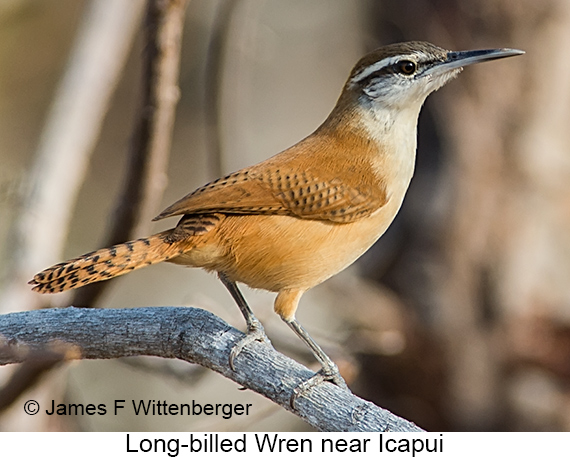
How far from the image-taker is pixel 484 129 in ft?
16.9

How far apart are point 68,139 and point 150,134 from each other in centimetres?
103

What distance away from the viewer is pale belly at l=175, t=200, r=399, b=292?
3129mm

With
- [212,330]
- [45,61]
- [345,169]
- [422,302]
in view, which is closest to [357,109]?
[345,169]

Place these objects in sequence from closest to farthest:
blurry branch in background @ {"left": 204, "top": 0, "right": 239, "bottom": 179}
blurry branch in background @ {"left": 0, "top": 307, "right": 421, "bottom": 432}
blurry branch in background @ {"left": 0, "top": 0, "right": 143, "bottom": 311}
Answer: blurry branch in background @ {"left": 0, "top": 307, "right": 421, "bottom": 432} < blurry branch in background @ {"left": 0, "top": 0, "right": 143, "bottom": 311} < blurry branch in background @ {"left": 204, "top": 0, "right": 239, "bottom": 179}

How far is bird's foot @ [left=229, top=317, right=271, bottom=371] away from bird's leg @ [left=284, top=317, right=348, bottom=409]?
0.25m

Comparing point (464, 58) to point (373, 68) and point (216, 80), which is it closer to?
point (373, 68)

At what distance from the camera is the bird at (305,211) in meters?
3.00

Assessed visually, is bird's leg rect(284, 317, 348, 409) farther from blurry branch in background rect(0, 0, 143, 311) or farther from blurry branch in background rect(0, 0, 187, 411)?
blurry branch in background rect(0, 0, 143, 311)

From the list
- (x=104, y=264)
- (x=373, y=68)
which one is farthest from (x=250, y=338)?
(x=373, y=68)

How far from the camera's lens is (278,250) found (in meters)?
3.13

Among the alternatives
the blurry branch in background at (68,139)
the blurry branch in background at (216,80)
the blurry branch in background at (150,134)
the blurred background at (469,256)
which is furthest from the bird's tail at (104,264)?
the blurred background at (469,256)

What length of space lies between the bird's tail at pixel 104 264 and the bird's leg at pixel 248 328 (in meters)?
0.41

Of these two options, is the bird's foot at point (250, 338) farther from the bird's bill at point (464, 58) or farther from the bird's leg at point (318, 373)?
the bird's bill at point (464, 58)

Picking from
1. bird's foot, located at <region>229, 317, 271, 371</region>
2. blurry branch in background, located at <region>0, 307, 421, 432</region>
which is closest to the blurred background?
bird's foot, located at <region>229, 317, 271, 371</region>
